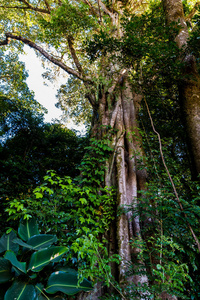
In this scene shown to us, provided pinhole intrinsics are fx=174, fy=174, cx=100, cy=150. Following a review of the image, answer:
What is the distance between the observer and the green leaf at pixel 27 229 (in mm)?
2366

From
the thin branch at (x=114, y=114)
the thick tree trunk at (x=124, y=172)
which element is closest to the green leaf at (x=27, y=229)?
the thick tree trunk at (x=124, y=172)

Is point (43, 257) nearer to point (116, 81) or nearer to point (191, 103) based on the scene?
point (191, 103)

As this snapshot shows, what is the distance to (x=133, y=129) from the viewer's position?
423 cm

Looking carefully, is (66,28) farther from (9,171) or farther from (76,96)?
(9,171)

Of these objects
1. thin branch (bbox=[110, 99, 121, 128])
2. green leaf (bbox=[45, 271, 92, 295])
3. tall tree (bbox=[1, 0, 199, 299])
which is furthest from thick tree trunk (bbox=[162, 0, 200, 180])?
green leaf (bbox=[45, 271, 92, 295])

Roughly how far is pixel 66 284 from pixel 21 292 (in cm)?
46

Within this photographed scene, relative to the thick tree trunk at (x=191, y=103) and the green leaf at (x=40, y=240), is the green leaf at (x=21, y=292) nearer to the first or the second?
the green leaf at (x=40, y=240)

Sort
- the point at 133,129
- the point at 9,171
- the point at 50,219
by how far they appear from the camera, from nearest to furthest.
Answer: the point at 50,219 → the point at 133,129 → the point at 9,171

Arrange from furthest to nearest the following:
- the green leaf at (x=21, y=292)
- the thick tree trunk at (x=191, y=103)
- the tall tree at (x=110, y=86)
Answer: the thick tree trunk at (x=191, y=103) < the tall tree at (x=110, y=86) < the green leaf at (x=21, y=292)

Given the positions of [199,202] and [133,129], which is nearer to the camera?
[199,202]

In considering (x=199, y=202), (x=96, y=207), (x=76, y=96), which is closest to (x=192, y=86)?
(x=199, y=202)

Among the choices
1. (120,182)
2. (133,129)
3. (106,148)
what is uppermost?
(133,129)

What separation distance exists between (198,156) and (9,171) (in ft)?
18.1

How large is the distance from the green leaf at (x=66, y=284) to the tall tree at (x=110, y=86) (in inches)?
20.0
